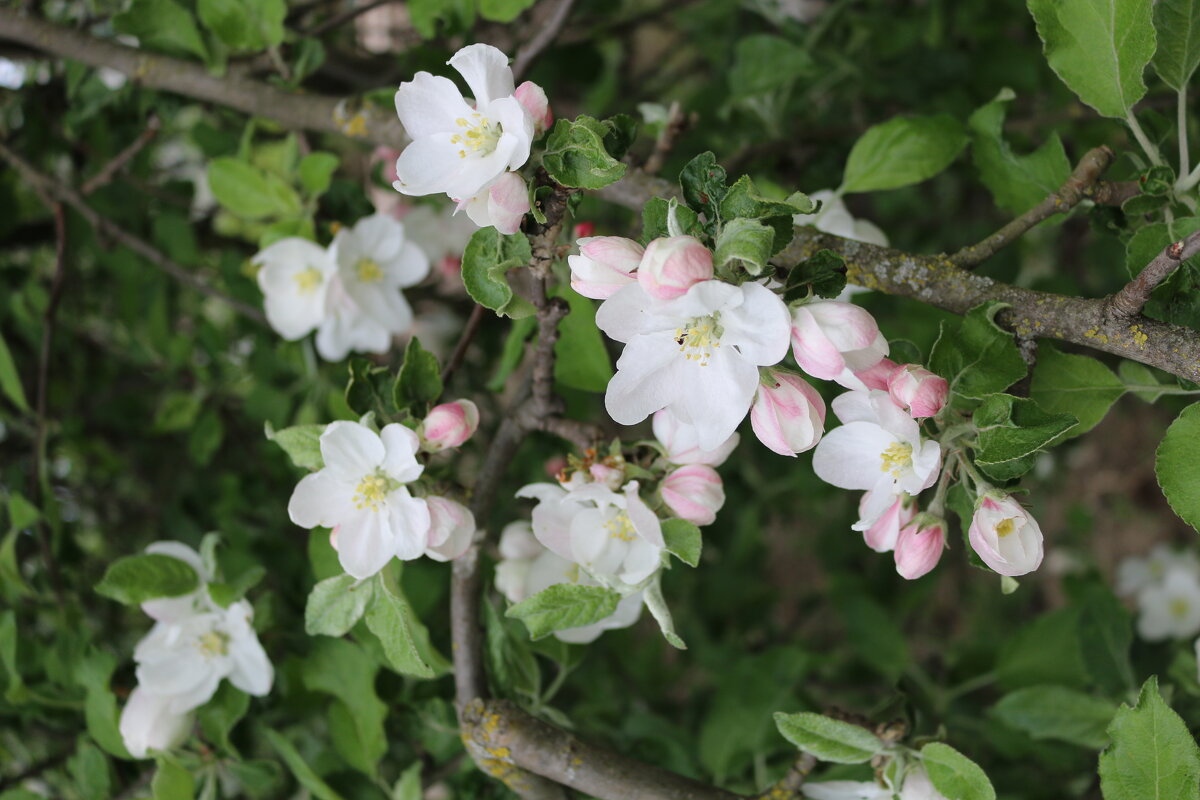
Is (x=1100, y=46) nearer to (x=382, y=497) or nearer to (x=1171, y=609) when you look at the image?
(x=382, y=497)

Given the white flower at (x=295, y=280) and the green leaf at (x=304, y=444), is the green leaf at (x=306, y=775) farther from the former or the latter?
the white flower at (x=295, y=280)

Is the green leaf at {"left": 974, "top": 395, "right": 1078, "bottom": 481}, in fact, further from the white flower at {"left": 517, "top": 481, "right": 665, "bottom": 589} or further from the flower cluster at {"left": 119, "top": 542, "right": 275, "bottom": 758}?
the flower cluster at {"left": 119, "top": 542, "right": 275, "bottom": 758}

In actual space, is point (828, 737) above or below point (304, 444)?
below

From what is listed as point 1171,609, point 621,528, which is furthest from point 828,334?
point 1171,609

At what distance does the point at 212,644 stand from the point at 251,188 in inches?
22.6

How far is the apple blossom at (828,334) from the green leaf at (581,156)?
Result: 17 cm

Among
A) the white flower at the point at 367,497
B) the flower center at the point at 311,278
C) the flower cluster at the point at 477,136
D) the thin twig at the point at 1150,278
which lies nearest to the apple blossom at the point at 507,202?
the flower cluster at the point at 477,136

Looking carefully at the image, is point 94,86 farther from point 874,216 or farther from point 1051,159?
point 874,216

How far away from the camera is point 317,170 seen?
1198 mm

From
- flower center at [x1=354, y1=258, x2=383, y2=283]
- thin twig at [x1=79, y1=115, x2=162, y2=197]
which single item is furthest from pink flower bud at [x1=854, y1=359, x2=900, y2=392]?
thin twig at [x1=79, y1=115, x2=162, y2=197]

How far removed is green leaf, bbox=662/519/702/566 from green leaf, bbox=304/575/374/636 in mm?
303

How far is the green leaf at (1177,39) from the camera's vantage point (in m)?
0.89

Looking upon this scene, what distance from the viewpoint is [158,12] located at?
125cm

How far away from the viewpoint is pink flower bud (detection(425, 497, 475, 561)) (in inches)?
34.4
